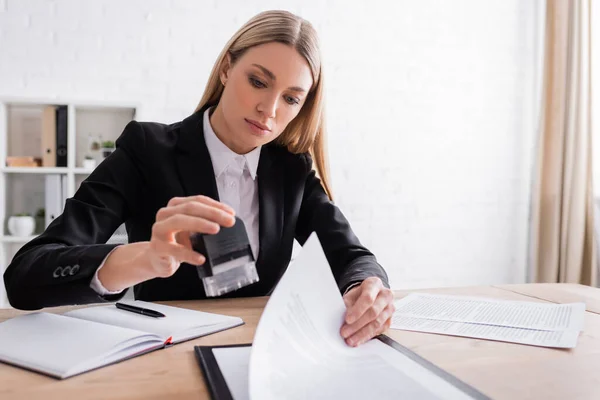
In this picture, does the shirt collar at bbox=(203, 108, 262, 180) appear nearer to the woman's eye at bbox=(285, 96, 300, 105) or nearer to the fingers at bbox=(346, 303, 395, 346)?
the woman's eye at bbox=(285, 96, 300, 105)

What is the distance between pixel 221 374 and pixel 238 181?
0.71m

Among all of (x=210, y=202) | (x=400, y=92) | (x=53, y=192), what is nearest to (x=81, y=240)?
(x=210, y=202)

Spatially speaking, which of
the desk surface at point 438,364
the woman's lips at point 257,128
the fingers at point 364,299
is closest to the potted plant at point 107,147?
the woman's lips at point 257,128

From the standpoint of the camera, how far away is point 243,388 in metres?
0.60

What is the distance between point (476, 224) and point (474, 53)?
3.31 ft

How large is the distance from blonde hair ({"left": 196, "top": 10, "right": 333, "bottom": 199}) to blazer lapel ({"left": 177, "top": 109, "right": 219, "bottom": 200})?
0.17 m

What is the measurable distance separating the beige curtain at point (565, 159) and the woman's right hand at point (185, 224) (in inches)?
105

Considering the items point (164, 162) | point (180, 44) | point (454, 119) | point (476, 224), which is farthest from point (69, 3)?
point (476, 224)

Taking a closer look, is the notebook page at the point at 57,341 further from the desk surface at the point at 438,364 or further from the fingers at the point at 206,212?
the fingers at the point at 206,212

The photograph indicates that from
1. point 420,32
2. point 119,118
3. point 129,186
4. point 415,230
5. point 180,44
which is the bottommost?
point 415,230

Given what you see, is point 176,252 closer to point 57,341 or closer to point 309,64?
point 57,341

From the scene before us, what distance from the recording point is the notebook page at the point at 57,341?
65 cm

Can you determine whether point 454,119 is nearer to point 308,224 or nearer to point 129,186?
point 308,224

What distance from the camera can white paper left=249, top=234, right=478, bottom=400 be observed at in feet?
1.89
